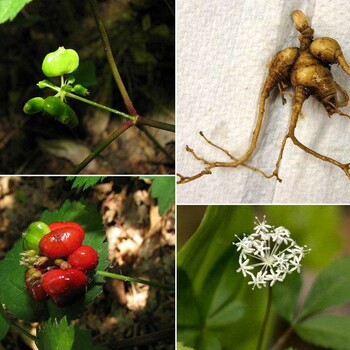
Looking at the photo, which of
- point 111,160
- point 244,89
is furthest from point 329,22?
point 111,160

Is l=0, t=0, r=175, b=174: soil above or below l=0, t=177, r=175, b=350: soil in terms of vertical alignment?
above

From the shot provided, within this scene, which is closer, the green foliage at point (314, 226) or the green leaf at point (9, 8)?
the green leaf at point (9, 8)

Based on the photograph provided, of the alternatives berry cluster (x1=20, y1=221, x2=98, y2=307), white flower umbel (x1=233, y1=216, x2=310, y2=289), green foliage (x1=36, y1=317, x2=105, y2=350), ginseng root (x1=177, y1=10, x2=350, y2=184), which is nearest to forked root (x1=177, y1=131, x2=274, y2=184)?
ginseng root (x1=177, y1=10, x2=350, y2=184)

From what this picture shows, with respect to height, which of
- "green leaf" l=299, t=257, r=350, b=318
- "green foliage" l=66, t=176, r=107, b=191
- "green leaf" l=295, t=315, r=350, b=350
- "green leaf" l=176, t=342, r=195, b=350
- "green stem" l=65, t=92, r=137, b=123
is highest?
"green stem" l=65, t=92, r=137, b=123

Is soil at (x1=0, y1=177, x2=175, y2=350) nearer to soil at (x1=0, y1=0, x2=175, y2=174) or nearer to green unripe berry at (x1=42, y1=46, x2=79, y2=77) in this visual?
soil at (x1=0, y1=0, x2=175, y2=174)

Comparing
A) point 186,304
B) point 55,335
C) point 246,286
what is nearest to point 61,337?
point 55,335

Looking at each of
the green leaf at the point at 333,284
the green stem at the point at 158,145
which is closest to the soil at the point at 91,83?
the green stem at the point at 158,145

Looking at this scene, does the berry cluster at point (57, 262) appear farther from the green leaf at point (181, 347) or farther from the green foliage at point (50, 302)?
the green leaf at point (181, 347)
